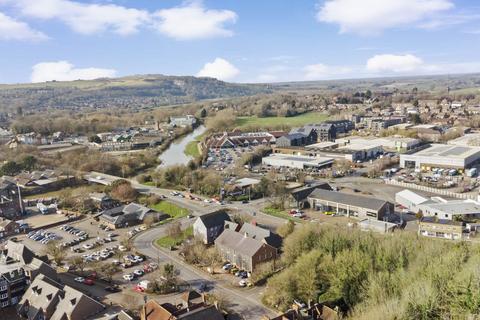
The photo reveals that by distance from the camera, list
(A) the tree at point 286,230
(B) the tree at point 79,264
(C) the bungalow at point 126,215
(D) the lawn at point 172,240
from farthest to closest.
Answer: (C) the bungalow at point 126,215 → (D) the lawn at point 172,240 → (A) the tree at point 286,230 → (B) the tree at point 79,264

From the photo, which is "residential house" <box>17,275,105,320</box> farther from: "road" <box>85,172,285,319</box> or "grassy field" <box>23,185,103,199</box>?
"grassy field" <box>23,185,103,199</box>

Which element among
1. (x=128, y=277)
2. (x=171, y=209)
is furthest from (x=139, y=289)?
(x=171, y=209)

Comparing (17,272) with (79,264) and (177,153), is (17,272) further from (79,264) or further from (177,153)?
(177,153)

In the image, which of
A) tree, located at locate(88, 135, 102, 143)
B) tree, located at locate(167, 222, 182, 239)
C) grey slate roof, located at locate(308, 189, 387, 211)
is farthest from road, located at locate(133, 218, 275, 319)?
tree, located at locate(88, 135, 102, 143)

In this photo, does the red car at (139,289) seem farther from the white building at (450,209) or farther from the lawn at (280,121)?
the lawn at (280,121)

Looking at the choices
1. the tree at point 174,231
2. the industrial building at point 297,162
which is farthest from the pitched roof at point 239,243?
the industrial building at point 297,162

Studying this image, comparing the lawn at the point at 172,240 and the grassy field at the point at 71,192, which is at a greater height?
the grassy field at the point at 71,192

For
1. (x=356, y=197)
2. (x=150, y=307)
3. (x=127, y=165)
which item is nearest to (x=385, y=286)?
(x=150, y=307)
